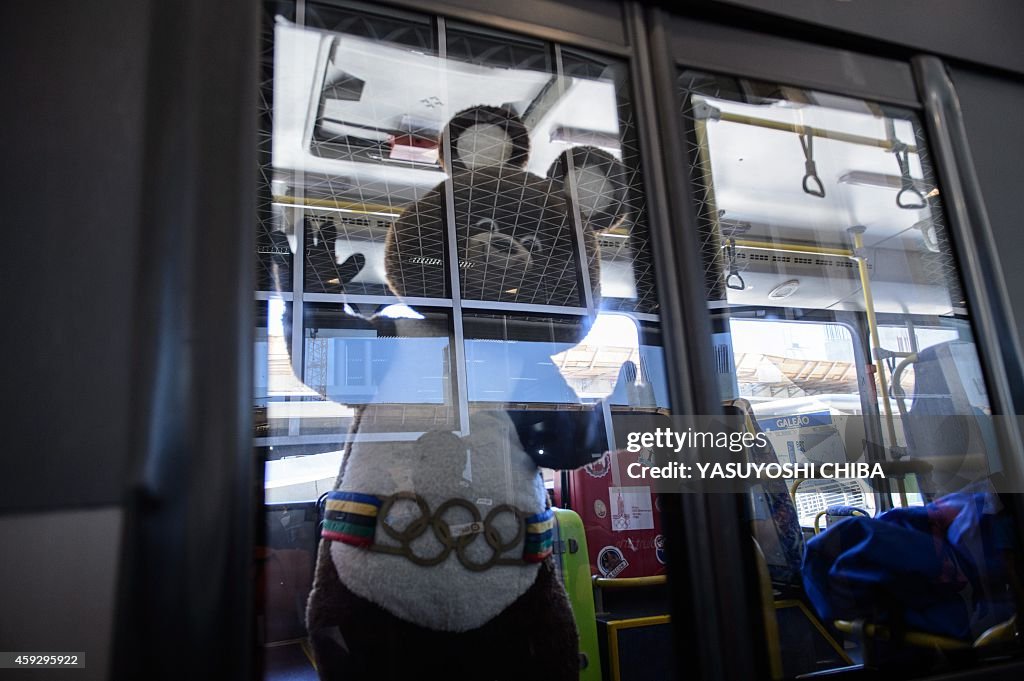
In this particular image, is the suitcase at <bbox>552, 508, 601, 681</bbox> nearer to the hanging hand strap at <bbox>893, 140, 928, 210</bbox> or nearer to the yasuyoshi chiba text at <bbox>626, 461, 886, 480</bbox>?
the yasuyoshi chiba text at <bbox>626, 461, 886, 480</bbox>

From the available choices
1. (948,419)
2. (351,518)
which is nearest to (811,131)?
(948,419)

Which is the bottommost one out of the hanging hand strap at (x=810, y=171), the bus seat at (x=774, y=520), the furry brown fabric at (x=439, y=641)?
the furry brown fabric at (x=439, y=641)

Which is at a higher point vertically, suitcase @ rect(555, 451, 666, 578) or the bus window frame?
the bus window frame

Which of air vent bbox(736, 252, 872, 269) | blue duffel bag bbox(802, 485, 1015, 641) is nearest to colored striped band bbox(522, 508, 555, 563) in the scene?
blue duffel bag bbox(802, 485, 1015, 641)

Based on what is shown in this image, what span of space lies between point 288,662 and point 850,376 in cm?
108

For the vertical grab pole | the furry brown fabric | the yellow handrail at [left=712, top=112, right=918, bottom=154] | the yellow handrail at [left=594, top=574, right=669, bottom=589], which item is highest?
the yellow handrail at [left=712, top=112, right=918, bottom=154]

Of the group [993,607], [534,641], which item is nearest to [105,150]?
[534,641]

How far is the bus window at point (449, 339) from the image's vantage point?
938 millimetres

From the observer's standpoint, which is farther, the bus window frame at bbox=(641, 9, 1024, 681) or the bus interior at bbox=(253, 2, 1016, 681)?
the bus window frame at bbox=(641, 9, 1024, 681)

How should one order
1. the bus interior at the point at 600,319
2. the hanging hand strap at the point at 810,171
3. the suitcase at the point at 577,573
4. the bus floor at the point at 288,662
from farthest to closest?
the hanging hand strap at the point at 810,171 < the suitcase at the point at 577,573 < the bus interior at the point at 600,319 < the bus floor at the point at 288,662

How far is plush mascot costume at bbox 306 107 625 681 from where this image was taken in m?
0.94

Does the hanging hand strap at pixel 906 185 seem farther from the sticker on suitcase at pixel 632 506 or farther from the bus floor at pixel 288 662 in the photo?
the bus floor at pixel 288 662

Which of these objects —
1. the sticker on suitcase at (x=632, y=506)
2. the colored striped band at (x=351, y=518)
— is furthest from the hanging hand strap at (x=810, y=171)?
the colored striped band at (x=351, y=518)

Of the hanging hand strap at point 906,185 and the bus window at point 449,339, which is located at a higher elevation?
the hanging hand strap at point 906,185
